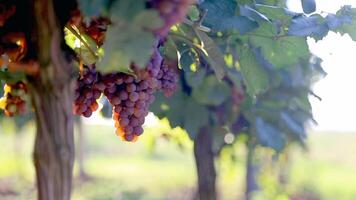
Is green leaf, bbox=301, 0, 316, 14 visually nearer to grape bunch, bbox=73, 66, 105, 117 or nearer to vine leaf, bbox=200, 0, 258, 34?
vine leaf, bbox=200, 0, 258, 34

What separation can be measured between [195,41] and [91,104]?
0.29m

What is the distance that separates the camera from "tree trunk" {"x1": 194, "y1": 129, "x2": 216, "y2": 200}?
8.82 ft

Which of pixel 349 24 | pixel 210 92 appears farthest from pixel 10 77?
pixel 210 92

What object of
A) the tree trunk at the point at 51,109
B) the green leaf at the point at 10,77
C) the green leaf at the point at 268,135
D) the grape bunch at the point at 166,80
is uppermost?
the green leaf at the point at 268,135

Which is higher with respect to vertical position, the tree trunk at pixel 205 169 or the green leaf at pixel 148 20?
the tree trunk at pixel 205 169

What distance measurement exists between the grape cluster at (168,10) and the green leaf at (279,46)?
0.55m

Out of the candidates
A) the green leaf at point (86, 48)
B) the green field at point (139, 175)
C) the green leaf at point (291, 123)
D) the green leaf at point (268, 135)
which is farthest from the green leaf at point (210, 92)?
the green field at point (139, 175)

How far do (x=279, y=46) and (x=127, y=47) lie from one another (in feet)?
2.21

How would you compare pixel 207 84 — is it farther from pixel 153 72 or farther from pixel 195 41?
pixel 153 72

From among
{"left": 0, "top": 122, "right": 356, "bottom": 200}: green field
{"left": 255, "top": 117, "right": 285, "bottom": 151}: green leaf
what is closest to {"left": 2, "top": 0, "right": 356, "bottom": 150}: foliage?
{"left": 255, "top": 117, "right": 285, "bottom": 151}: green leaf

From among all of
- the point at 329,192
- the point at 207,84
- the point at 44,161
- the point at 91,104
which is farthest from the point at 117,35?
the point at 329,192

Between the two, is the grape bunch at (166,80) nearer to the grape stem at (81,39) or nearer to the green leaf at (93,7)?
the grape stem at (81,39)

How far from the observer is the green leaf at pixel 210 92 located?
2463 millimetres

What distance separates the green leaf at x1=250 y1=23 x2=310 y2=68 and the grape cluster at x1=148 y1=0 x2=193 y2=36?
0.55m
